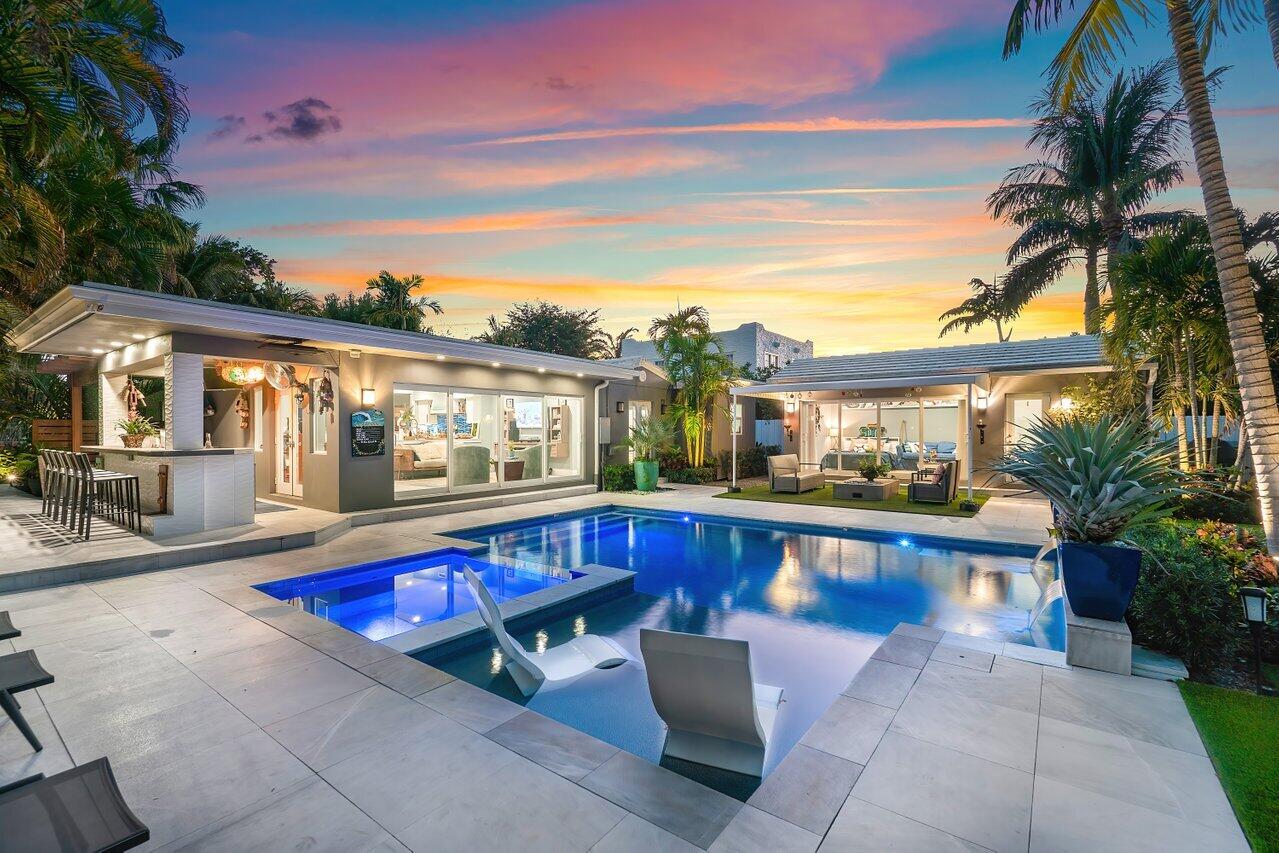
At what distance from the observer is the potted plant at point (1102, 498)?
392 centimetres

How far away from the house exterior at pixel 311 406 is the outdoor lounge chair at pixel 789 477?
447cm

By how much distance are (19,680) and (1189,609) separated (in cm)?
687

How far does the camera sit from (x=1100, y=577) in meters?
3.94

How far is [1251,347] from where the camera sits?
493 cm

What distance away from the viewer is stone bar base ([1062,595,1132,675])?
12.5 ft

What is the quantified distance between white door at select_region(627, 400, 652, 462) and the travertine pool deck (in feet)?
38.4

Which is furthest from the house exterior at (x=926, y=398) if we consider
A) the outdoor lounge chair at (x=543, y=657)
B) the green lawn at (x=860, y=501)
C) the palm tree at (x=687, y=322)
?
the outdoor lounge chair at (x=543, y=657)

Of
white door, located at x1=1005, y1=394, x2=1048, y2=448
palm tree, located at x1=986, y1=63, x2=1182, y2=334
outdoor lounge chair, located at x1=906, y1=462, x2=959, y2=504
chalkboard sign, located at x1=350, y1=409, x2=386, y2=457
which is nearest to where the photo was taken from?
chalkboard sign, located at x1=350, y1=409, x2=386, y2=457

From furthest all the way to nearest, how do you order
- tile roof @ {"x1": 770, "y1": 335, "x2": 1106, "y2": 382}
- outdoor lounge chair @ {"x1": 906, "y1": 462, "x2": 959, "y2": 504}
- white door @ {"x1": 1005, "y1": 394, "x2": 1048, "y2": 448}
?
white door @ {"x1": 1005, "y1": 394, "x2": 1048, "y2": 448}, tile roof @ {"x1": 770, "y1": 335, "x2": 1106, "y2": 382}, outdoor lounge chair @ {"x1": 906, "y1": 462, "x2": 959, "y2": 504}

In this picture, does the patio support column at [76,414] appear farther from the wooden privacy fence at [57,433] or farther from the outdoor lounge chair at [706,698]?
the outdoor lounge chair at [706,698]

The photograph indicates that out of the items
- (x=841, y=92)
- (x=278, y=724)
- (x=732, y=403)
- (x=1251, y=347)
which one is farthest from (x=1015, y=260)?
(x=278, y=724)

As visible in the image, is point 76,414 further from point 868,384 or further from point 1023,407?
point 1023,407

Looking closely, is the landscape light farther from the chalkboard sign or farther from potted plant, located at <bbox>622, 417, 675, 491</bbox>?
potted plant, located at <bbox>622, 417, 675, 491</bbox>

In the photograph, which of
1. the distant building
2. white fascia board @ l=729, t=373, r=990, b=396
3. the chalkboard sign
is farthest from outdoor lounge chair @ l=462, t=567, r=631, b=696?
the distant building
